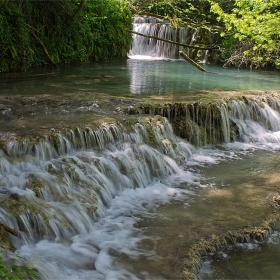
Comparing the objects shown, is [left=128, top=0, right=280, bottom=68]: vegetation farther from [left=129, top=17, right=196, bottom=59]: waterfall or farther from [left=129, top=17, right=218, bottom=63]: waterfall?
[left=129, top=17, right=196, bottom=59]: waterfall

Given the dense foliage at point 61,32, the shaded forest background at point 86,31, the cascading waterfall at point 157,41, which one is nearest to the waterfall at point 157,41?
the cascading waterfall at point 157,41

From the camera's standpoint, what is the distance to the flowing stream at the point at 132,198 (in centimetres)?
466

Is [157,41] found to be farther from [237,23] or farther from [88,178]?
[88,178]

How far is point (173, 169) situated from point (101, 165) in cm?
161

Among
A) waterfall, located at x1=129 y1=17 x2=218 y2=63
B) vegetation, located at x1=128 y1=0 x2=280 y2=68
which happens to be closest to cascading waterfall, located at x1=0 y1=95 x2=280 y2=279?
vegetation, located at x1=128 y1=0 x2=280 y2=68

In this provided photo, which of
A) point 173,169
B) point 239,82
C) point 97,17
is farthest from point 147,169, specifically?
point 97,17

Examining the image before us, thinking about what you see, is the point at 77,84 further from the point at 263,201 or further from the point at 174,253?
the point at 174,253

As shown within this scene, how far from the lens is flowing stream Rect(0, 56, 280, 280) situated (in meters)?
4.66

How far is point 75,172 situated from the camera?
628 centimetres

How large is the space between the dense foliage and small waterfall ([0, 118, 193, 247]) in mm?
→ 7972

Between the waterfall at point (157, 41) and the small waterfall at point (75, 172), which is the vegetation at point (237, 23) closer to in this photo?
the waterfall at point (157, 41)

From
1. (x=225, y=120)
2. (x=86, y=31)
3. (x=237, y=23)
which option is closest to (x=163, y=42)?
(x=86, y=31)

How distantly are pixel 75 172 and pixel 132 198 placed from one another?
1.02 m

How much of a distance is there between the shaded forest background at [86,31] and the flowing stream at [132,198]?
203 inches
